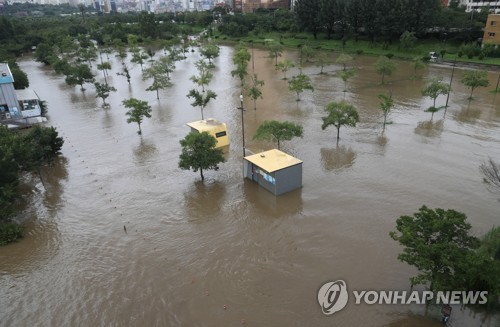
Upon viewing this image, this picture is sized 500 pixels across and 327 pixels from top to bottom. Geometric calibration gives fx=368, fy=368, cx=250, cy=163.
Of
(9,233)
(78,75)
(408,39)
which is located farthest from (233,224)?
(408,39)

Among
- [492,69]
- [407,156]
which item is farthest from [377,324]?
[492,69]

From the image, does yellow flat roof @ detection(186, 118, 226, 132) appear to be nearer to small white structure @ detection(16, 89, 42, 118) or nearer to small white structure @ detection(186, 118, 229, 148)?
small white structure @ detection(186, 118, 229, 148)

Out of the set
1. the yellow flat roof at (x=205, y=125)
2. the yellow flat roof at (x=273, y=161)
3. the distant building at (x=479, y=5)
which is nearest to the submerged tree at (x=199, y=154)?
the yellow flat roof at (x=273, y=161)


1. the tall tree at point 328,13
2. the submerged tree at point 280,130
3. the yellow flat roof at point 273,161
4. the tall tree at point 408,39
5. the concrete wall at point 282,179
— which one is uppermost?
the tall tree at point 328,13

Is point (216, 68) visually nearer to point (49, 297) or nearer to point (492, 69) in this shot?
point (492, 69)

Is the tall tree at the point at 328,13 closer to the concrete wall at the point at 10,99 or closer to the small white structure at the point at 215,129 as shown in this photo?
the small white structure at the point at 215,129
